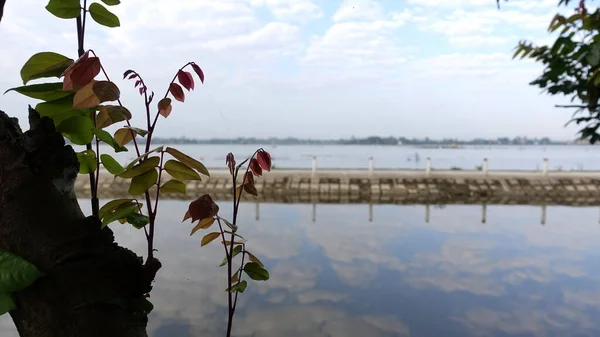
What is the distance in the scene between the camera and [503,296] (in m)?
3.06

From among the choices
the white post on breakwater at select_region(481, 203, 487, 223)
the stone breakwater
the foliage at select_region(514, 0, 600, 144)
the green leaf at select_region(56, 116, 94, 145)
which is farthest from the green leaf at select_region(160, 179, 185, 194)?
the stone breakwater

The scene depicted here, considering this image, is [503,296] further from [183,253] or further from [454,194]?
[454,194]

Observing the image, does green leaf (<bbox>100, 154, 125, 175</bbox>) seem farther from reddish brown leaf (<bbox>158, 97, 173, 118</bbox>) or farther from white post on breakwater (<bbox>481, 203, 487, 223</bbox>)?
white post on breakwater (<bbox>481, 203, 487, 223</bbox>)

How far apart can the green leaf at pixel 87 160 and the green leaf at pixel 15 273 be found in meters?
0.18

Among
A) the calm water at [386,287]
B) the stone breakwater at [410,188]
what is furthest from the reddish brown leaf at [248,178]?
the stone breakwater at [410,188]

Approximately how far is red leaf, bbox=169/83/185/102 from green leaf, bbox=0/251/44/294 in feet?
0.81

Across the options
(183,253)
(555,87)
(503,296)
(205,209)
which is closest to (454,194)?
(503,296)

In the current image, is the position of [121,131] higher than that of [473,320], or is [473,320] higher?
[121,131]

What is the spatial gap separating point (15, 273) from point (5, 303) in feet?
0.09

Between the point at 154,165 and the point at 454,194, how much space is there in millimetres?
8952

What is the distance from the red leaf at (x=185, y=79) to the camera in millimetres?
489

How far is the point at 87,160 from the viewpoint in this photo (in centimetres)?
48

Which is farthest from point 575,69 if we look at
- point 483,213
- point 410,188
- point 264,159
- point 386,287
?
point 410,188

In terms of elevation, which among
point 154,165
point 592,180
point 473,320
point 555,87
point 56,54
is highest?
point 555,87
